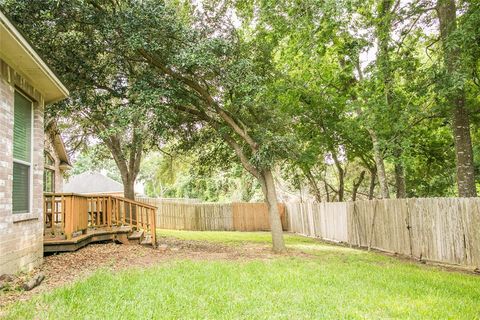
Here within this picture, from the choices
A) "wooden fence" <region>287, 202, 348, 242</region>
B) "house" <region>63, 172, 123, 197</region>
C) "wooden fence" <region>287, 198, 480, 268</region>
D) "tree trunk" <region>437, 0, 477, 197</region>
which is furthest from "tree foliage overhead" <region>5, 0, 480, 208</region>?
"house" <region>63, 172, 123, 197</region>

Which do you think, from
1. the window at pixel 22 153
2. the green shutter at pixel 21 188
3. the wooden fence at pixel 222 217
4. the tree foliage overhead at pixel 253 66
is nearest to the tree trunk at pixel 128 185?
the tree foliage overhead at pixel 253 66

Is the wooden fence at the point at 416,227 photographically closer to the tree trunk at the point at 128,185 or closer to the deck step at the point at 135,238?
the deck step at the point at 135,238

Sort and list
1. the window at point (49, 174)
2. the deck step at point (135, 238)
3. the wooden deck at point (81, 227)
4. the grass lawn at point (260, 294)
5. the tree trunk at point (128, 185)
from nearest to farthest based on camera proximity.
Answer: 1. the grass lawn at point (260, 294)
2. the wooden deck at point (81, 227)
3. the deck step at point (135, 238)
4. the tree trunk at point (128, 185)
5. the window at point (49, 174)

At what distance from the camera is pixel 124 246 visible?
31.0 feet

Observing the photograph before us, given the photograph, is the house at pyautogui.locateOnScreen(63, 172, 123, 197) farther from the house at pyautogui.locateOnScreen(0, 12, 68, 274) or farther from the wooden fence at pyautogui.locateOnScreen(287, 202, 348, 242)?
the house at pyautogui.locateOnScreen(0, 12, 68, 274)

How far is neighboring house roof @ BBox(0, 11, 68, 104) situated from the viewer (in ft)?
15.6

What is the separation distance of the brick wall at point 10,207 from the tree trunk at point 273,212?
596cm

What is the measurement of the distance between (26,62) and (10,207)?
2.21m

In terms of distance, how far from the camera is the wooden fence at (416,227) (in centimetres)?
719

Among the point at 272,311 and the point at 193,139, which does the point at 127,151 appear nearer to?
the point at 193,139

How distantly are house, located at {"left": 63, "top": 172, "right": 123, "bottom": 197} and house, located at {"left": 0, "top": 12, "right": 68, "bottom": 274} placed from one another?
2106cm

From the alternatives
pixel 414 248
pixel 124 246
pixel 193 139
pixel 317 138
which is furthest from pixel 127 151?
pixel 414 248

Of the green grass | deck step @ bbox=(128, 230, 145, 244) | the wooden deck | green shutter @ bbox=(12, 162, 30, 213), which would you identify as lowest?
the green grass

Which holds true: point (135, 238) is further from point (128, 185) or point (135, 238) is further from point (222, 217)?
point (222, 217)
